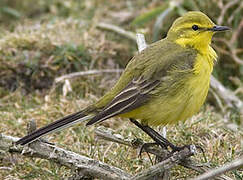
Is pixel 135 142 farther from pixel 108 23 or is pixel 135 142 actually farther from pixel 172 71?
pixel 108 23

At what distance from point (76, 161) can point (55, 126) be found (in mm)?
387

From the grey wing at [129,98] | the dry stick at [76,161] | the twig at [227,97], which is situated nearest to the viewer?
the dry stick at [76,161]

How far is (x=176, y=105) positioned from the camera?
15.0 ft

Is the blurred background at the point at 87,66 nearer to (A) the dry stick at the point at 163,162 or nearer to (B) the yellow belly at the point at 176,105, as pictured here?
(A) the dry stick at the point at 163,162

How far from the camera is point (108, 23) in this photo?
28.7ft

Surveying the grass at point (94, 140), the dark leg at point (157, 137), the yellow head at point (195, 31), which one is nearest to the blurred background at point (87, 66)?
the grass at point (94, 140)

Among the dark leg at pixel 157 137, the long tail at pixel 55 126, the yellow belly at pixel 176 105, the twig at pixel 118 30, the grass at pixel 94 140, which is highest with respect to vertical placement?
the twig at pixel 118 30

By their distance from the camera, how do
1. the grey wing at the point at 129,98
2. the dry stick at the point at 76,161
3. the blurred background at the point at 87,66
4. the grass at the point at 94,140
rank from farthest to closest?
the blurred background at the point at 87,66 < the grass at the point at 94,140 < the grey wing at the point at 129,98 < the dry stick at the point at 76,161

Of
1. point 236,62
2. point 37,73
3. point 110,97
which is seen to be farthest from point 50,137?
point 236,62

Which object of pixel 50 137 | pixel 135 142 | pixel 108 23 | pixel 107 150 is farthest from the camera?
pixel 108 23

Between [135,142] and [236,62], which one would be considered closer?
[135,142]

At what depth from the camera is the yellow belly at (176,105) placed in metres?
4.59

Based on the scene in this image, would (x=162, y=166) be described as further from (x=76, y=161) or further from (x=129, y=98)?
(x=129, y=98)

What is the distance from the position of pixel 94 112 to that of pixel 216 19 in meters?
4.02
